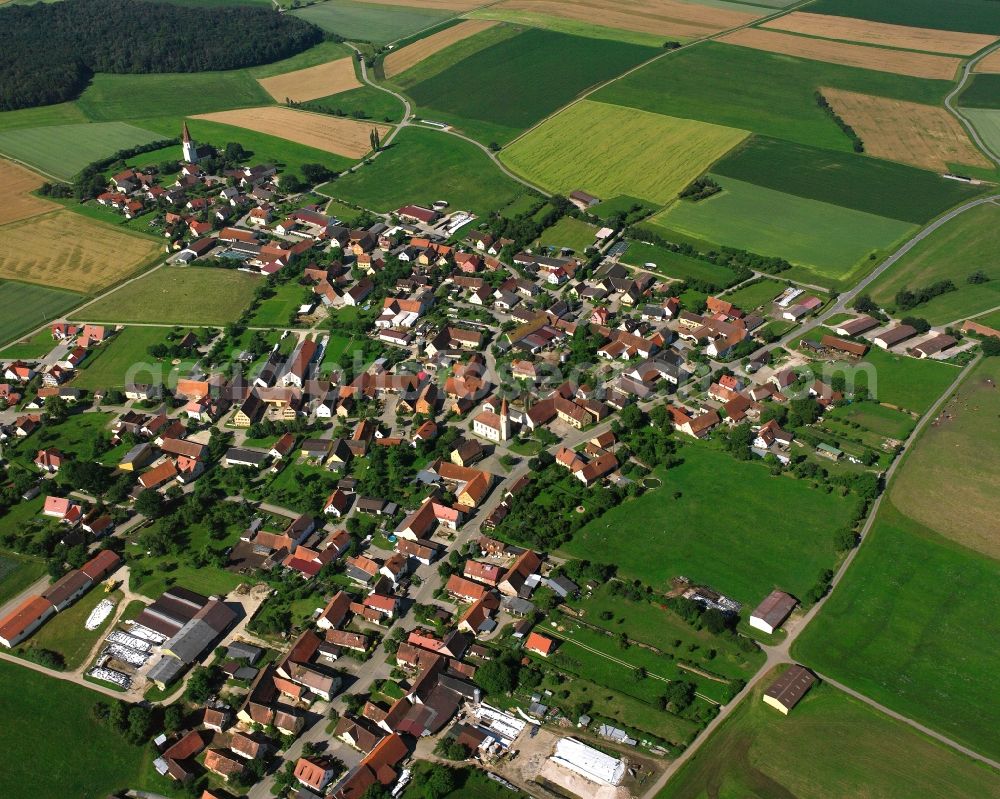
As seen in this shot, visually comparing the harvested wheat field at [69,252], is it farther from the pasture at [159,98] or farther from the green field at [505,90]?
the green field at [505,90]

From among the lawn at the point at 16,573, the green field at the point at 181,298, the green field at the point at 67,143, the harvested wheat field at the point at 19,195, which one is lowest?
the lawn at the point at 16,573

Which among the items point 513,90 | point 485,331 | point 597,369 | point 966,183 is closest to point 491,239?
point 485,331

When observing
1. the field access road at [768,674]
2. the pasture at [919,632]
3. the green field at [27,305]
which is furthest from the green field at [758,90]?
the green field at [27,305]

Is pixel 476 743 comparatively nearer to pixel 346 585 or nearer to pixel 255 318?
pixel 346 585

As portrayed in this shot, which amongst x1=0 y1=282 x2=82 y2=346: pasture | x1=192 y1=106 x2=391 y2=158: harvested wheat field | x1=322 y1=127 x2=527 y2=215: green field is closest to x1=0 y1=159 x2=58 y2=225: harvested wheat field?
x1=0 y1=282 x2=82 y2=346: pasture

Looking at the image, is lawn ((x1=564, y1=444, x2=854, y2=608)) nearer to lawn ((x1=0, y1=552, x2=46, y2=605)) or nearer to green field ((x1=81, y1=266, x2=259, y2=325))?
lawn ((x1=0, y1=552, x2=46, y2=605))
